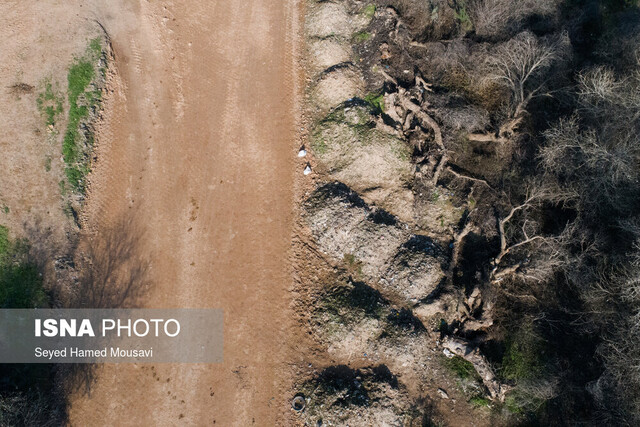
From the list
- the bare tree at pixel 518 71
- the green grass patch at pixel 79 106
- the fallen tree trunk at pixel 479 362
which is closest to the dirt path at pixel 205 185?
the green grass patch at pixel 79 106

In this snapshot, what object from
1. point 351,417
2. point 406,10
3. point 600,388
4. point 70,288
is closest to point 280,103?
point 406,10

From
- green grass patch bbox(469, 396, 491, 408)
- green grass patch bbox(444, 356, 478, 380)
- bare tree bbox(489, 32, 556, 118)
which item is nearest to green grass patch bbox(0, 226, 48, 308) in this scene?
green grass patch bbox(444, 356, 478, 380)

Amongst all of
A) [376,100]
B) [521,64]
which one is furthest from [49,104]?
[521,64]

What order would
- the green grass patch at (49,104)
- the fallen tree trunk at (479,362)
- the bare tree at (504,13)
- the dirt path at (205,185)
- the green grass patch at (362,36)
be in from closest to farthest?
the fallen tree trunk at (479,362), the dirt path at (205,185), the green grass patch at (49,104), the bare tree at (504,13), the green grass patch at (362,36)

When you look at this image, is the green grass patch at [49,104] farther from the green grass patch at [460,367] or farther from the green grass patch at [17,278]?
the green grass patch at [460,367]

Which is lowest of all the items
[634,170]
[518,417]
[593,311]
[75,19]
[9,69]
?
[518,417]

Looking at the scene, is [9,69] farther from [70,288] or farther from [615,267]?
[615,267]

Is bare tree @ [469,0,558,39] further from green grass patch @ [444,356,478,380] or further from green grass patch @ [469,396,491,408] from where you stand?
green grass patch @ [469,396,491,408]

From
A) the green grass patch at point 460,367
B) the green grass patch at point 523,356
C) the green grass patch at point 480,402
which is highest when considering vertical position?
the green grass patch at point 523,356
